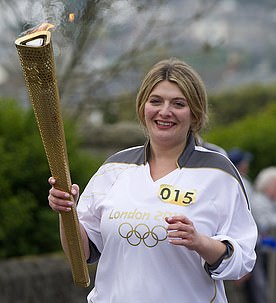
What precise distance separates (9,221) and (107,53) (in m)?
3.30

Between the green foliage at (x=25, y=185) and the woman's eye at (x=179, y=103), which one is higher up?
the woman's eye at (x=179, y=103)

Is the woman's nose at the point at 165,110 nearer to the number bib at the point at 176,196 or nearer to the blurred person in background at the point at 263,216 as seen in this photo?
the number bib at the point at 176,196

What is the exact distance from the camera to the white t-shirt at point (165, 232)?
11.3 ft

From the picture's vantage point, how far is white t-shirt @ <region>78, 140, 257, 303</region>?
345 centimetres

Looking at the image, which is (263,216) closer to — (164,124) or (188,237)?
(164,124)

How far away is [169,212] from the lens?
3445 mm

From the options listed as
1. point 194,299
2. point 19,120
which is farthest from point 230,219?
point 19,120

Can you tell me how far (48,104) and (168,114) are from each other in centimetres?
59

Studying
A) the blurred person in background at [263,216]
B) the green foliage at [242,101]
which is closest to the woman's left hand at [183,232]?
the blurred person in background at [263,216]

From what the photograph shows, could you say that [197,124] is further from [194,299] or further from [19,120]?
[19,120]

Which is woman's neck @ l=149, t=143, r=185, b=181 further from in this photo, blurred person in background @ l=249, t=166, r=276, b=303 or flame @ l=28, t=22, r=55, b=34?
blurred person in background @ l=249, t=166, r=276, b=303

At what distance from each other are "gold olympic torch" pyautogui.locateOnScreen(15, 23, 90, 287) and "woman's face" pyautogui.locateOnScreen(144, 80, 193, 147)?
46cm

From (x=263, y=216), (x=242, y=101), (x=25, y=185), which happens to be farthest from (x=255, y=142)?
(x=242, y=101)

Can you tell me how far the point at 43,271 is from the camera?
6738 millimetres
